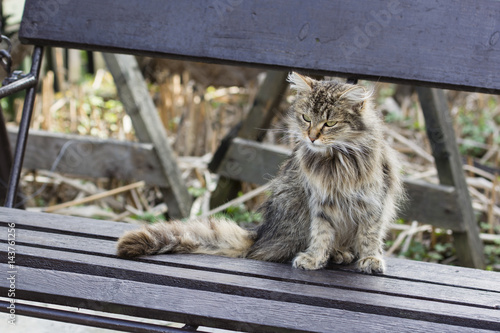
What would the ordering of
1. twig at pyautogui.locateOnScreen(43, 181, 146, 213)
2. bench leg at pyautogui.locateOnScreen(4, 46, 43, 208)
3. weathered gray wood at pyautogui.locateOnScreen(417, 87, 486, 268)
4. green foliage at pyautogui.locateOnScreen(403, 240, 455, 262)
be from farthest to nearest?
twig at pyautogui.locateOnScreen(43, 181, 146, 213)
green foliage at pyautogui.locateOnScreen(403, 240, 455, 262)
weathered gray wood at pyautogui.locateOnScreen(417, 87, 486, 268)
bench leg at pyautogui.locateOnScreen(4, 46, 43, 208)

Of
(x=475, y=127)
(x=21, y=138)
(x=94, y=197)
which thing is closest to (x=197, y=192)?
(x=94, y=197)

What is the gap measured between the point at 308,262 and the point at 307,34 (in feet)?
3.61

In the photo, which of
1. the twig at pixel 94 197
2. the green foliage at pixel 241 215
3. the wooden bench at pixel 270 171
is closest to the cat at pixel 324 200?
the wooden bench at pixel 270 171

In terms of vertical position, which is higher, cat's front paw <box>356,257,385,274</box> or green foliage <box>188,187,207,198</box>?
cat's front paw <box>356,257,385,274</box>

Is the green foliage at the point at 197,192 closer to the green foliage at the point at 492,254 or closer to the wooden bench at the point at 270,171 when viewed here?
the wooden bench at the point at 270,171

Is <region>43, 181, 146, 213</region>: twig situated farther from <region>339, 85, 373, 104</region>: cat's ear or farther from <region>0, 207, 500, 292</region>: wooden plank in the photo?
<region>339, 85, 373, 104</region>: cat's ear

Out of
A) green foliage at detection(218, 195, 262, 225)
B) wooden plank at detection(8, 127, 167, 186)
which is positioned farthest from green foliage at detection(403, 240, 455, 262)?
wooden plank at detection(8, 127, 167, 186)

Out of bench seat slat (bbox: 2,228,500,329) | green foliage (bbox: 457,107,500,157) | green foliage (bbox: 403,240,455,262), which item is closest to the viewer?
bench seat slat (bbox: 2,228,500,329)

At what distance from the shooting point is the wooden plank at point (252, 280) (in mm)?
1662

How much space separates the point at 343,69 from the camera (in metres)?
2.48

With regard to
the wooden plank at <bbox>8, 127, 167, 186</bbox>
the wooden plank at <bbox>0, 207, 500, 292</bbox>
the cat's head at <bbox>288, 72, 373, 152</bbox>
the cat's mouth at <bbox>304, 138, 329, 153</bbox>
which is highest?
the cat's head at <bbox>288, 72, 373, 152</bbox>

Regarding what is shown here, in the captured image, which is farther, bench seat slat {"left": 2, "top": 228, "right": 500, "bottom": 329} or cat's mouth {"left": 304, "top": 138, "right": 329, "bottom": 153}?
cat's mouth {"left": 304, "top": 138, "right": 329, "bottom": 153}

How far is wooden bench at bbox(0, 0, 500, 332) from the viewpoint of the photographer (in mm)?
1554

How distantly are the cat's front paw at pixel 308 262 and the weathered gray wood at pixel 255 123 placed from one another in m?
1.58
